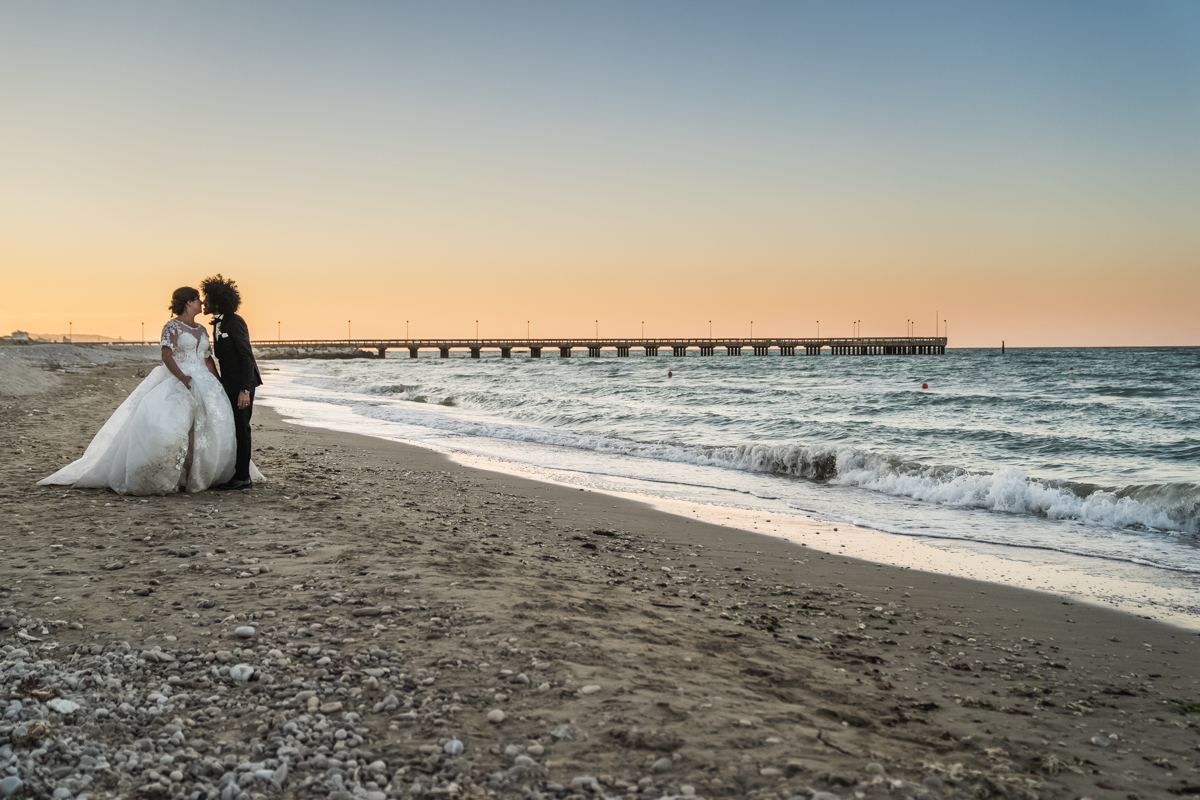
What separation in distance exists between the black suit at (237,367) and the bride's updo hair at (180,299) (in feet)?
1.13

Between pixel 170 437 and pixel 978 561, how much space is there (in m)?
7.93

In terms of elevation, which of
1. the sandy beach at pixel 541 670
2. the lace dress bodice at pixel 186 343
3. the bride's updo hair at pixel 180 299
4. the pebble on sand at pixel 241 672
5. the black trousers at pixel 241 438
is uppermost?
the bride's updo hair at pixel 180 299

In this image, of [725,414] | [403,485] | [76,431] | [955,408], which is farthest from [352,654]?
[955,408]

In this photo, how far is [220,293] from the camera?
7672 millimetres

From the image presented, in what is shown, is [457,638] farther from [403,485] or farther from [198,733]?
[403,485]

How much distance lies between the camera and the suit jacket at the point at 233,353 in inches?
305

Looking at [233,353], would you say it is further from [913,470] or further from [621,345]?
[621,345]

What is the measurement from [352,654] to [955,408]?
926 inches

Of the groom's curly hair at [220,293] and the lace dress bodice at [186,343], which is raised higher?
the groom's curly hair at [220,293]

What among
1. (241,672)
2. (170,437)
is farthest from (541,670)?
(170,437)

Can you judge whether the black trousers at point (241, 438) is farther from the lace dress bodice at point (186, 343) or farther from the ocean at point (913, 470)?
the ocean at point (913, 470)

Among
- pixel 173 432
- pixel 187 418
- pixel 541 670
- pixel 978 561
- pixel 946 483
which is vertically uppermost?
pixel 187 418

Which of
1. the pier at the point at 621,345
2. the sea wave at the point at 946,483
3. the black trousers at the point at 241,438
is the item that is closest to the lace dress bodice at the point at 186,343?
the black trousers at the point at 241,438

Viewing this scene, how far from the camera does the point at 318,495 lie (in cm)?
780
